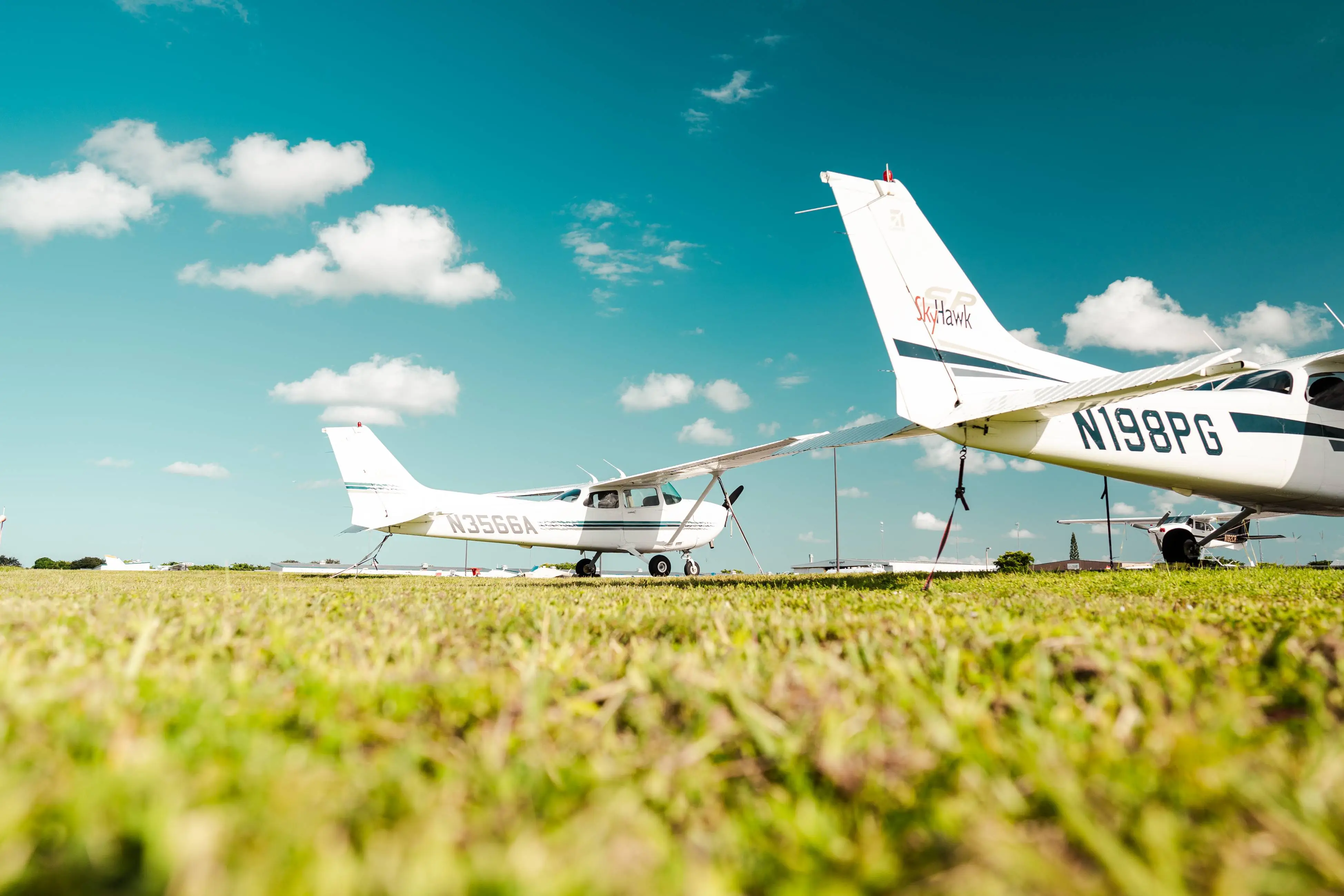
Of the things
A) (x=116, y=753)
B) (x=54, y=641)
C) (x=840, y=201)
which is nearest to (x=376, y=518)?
(x=840, y=201)

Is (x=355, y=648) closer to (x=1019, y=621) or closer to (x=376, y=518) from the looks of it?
(x=1019, y=621)

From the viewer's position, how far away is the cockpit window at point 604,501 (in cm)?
2142

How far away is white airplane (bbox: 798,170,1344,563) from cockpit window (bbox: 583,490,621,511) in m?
13.3

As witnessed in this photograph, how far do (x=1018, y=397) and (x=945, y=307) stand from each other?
1.33 meters

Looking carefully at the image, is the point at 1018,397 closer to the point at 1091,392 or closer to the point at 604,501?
the point at 1091,392

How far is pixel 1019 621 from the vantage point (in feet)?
8.45

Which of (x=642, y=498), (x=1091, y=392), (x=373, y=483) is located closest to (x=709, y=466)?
(x=642, y=498)

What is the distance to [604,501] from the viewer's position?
2156cm

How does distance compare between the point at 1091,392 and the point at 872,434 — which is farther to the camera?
the point at 872,434

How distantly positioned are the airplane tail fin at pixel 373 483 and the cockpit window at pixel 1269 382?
57.6 ft

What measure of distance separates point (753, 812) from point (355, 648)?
1529mm

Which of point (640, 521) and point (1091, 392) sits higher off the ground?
point (1091, 392)

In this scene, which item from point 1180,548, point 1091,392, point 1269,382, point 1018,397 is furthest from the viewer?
point 1180,548

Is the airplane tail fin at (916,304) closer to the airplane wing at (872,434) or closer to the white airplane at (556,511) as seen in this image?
the airplane wing at (872,434)
